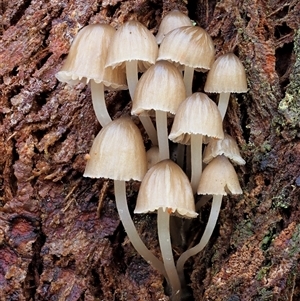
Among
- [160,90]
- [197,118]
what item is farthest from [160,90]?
[197,118]

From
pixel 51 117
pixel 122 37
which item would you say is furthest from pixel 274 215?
pixel 51 117

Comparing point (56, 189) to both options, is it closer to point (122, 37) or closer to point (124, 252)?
point (124, 252)

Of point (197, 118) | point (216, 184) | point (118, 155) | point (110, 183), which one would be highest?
point (197, 118)

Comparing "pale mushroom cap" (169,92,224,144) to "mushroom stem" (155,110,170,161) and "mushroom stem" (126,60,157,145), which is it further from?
"mushroom stem" (126,60,157,145)

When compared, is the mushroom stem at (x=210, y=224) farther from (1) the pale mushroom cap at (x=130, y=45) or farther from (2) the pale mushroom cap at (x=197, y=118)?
(1) the pale mushroom cap at (x=130, y=45)

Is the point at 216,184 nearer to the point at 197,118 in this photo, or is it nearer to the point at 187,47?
the point at 197,118

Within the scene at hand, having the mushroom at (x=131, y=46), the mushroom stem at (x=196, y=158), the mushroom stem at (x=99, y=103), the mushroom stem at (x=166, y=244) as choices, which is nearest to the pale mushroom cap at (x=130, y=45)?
the mushroom at (x=131, y=46)

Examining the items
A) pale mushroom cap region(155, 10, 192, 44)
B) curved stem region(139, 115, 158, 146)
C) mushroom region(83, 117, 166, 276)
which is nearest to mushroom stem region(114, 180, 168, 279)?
mushroom region(83, 117, 166, 276)

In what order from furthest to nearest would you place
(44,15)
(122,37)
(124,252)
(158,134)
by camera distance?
(44,15) → (124,252) → (158,134) → (122,37)
